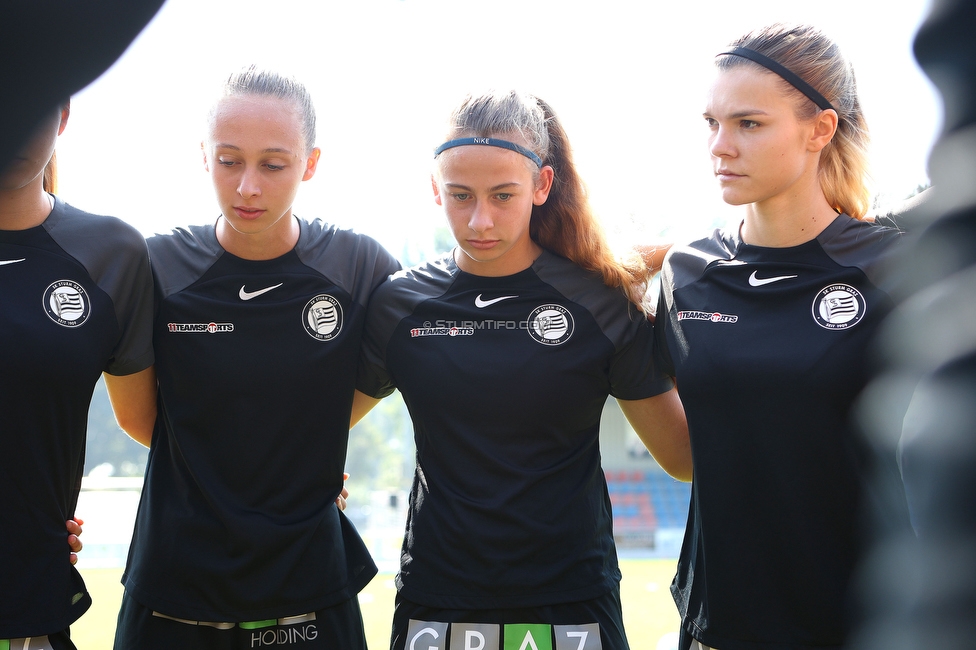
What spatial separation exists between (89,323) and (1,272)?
246 mm

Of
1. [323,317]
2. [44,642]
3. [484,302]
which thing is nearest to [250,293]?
[323,317]

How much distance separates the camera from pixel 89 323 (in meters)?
2.22

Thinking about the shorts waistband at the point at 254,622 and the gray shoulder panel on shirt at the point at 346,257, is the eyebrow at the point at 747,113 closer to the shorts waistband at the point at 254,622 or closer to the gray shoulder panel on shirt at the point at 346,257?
the gray shoulder panel on shirt at the point at 346,257

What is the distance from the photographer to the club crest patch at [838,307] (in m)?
2.03

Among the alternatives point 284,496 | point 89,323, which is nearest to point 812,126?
point 284,496

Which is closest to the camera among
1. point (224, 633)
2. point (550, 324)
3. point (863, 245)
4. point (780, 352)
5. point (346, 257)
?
point (780, 352)

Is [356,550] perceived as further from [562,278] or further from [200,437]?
[562,278]

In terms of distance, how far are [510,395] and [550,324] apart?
0.25m

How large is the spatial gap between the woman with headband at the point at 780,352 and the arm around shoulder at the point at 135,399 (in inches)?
59.0

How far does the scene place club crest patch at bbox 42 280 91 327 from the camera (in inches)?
85.7

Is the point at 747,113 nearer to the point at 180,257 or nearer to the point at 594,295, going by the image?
the point at 594,295

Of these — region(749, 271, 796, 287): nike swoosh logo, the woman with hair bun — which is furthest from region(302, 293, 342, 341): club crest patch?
region(749, 271, 796, 287): nike swoosh logo

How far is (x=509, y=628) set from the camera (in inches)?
86.4

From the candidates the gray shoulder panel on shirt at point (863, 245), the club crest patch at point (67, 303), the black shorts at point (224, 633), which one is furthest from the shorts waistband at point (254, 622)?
the gray shoulder panel on shirt at point (863, 245)
